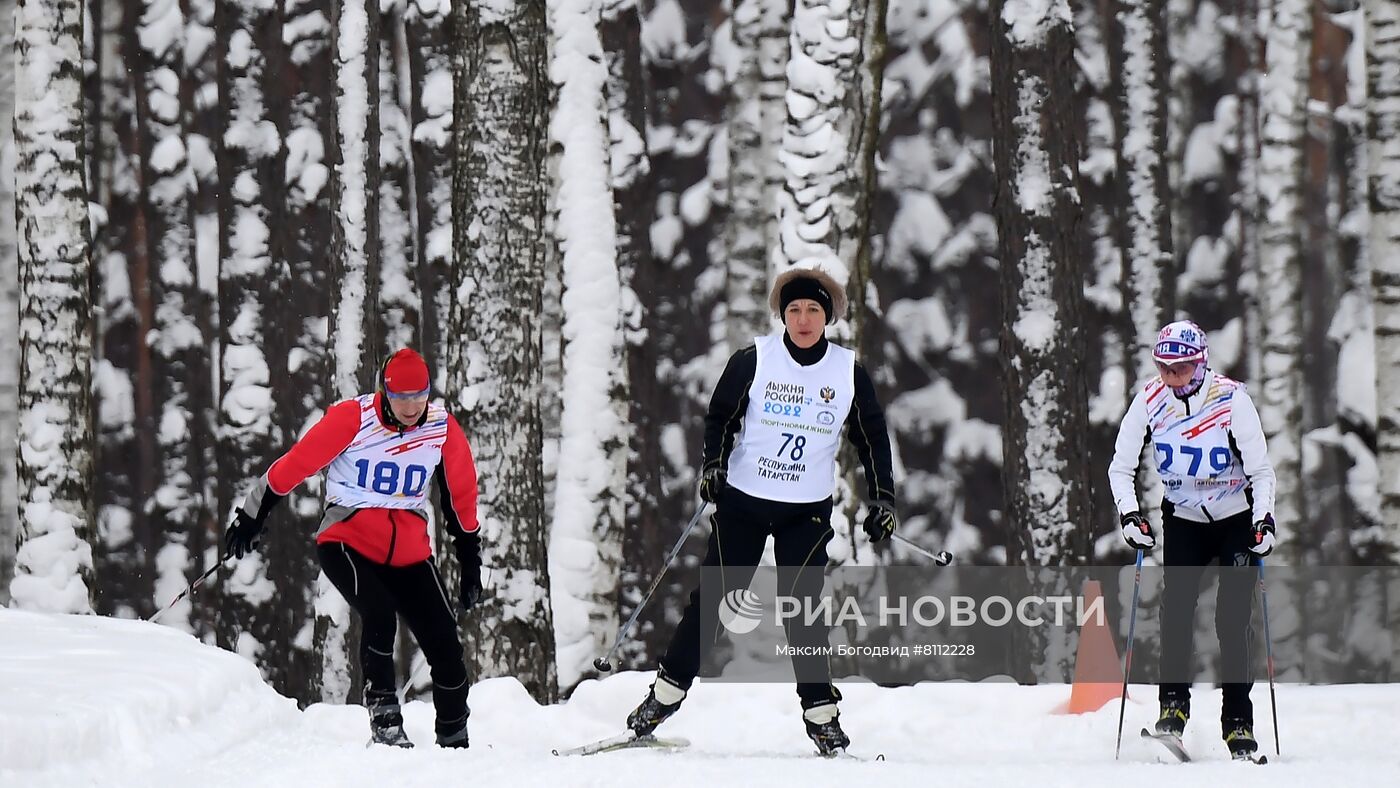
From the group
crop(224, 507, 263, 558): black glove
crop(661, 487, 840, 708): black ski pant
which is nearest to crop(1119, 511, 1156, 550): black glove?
crop(661, 487, 840, 708): black ski pant

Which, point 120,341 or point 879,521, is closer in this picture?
point 879,521

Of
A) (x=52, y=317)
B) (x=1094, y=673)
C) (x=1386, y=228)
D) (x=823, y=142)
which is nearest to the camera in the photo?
(x=1094, y=673)

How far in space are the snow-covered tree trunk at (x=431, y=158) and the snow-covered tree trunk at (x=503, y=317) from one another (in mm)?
3139

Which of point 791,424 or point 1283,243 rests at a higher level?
point 1283,243

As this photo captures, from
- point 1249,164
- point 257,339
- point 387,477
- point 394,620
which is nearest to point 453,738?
point 394,620

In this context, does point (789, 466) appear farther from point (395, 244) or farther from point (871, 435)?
point (395, 244)

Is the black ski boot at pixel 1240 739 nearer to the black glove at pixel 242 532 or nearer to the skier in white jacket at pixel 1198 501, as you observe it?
the skier in white jacket at pixel 1198 501

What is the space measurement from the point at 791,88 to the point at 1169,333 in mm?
2987

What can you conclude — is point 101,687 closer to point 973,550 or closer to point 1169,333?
point 1169,333

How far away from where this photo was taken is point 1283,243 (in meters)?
11.2

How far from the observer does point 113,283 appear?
44.2ft

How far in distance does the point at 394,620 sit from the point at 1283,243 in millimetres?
7496

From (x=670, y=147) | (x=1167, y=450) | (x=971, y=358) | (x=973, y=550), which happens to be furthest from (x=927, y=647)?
(x=1167, y=450)

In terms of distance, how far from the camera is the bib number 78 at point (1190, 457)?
6.38 m
